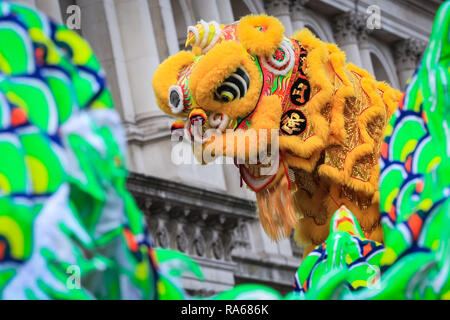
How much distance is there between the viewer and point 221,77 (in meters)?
3.77

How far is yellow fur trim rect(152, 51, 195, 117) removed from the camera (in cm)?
400

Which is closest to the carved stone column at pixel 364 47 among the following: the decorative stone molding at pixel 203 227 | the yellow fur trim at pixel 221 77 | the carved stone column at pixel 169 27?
the decorative stone molding at pixel 203 227

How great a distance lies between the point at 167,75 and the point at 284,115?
0.44 meters

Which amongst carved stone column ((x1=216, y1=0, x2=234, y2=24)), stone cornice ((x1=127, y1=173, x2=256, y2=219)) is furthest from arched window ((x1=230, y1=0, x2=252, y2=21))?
stone cornice ((x1=127, y1=173, x2=256, y2=219))

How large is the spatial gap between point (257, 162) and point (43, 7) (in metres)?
8.98

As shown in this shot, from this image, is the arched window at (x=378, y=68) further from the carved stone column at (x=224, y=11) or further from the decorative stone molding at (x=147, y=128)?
the decorative stone molding at (x=147, y=128)

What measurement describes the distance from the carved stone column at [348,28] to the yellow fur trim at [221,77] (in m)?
17.3

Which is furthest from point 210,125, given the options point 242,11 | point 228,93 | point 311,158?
point 242,11

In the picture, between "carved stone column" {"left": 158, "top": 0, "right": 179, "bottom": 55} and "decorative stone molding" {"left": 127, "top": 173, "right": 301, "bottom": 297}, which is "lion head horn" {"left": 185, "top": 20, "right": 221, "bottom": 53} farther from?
"carved stone column" {"left": 158, "top": 0, "right": 179, "bottom": 55}

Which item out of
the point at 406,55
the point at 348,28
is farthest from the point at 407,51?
the point at 348,28

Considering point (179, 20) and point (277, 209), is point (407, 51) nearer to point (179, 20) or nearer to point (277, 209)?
point (179, 20)

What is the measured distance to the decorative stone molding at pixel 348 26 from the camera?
21156 millimetres
